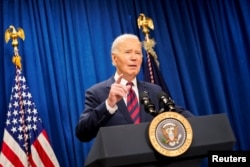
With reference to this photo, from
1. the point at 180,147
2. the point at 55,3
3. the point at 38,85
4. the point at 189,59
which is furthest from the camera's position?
the point at 189,59

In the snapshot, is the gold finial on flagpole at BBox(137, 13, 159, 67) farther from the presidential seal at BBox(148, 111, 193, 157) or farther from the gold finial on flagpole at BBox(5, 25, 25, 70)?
the presidential seal at BBox(148, 111, 193, 157)

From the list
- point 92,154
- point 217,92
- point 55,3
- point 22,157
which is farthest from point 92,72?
point 92,154

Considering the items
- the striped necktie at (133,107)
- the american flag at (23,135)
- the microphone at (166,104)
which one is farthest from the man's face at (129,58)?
the american flag at (23,135)

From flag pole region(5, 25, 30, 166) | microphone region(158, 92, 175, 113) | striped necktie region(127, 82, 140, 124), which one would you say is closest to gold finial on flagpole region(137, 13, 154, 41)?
flag pole region(5, 25, 30, 166)

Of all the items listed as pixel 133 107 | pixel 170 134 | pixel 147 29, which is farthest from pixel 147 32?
pixel 170 134

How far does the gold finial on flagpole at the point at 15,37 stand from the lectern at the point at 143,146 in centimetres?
211

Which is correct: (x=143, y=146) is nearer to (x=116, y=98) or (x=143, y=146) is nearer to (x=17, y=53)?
(x=116, y=98)

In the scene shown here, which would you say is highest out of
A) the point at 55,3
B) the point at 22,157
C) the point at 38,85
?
the point at 55,3

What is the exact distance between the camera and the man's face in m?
2.29

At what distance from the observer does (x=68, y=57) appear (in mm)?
3713

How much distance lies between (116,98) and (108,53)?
7.76 feet

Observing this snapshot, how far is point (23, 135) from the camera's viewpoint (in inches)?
125

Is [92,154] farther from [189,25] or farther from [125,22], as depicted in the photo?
[189,25]

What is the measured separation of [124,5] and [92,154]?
294 centimetres
